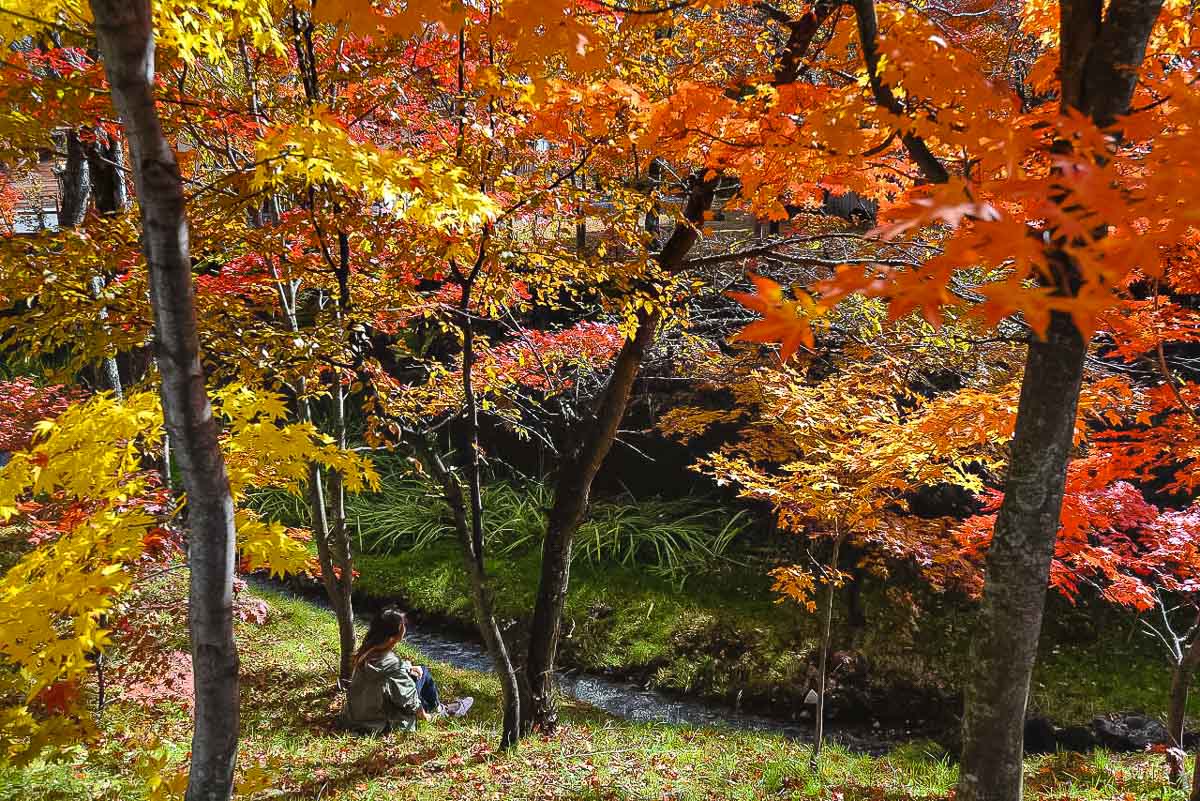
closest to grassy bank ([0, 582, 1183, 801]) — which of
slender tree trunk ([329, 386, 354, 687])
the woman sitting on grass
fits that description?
the woman sitting on grass

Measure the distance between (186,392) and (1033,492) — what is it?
2.57 meters

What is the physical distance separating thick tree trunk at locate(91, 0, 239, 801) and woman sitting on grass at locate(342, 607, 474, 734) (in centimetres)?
298

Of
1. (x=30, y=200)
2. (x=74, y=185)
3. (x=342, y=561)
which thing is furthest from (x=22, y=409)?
(x=30, y=200)

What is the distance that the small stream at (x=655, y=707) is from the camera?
6125 millimetres

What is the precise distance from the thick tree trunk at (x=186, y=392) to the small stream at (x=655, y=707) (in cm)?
483

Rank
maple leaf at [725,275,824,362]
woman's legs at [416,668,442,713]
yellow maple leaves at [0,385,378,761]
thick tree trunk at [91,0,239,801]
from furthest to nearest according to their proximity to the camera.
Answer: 1. woman's legs at [416,668,442,713]
2. yellow maple leaves at [0,385,378,761]
3. thick tree trunk at [91,0,239,801]
4. maple leaf at [725,275,824,362]

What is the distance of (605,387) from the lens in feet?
17.3

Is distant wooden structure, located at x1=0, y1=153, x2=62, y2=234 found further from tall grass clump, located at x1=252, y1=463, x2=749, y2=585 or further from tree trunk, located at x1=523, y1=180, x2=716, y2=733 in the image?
tall grass clump, located at x1=252, y1=463, x2=749, y2=585

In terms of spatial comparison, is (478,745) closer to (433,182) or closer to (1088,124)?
(433,182)

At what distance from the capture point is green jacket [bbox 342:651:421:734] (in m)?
5.03

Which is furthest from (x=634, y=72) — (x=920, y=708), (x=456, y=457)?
(x=456, y=457)

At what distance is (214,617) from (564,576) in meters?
3.47

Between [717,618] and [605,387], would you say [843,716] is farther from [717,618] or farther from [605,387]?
[605,387]

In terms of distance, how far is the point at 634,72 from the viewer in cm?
374
